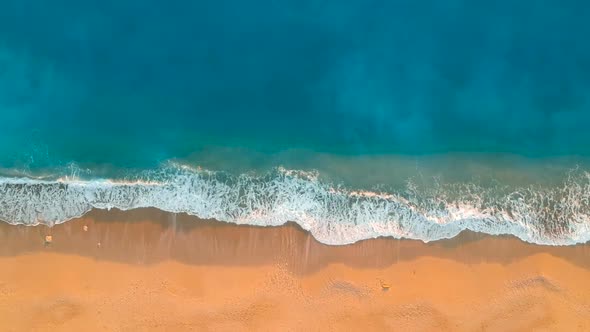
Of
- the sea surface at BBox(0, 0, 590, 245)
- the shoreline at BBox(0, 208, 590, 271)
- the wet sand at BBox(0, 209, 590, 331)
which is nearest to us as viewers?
the wet sand at BBox(0, 209, 590, 331)

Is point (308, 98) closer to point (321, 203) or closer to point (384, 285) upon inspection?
point (321, 203)

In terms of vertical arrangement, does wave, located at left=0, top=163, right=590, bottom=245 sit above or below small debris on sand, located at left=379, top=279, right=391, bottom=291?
above

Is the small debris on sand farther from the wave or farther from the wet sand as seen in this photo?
the wave

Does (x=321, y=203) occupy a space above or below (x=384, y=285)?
above

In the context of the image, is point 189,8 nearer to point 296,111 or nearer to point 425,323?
point 296,111

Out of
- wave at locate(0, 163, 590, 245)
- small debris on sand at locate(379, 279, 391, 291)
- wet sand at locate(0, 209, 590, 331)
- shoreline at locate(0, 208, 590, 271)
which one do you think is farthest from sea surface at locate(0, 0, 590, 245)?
small debris on sand at locate(379, 279, 391, 291)

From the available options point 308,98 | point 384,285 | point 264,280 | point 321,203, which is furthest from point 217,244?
point 308,98

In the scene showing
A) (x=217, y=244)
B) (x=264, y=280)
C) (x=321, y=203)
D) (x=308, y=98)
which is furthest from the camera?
(x=308, y=98)
